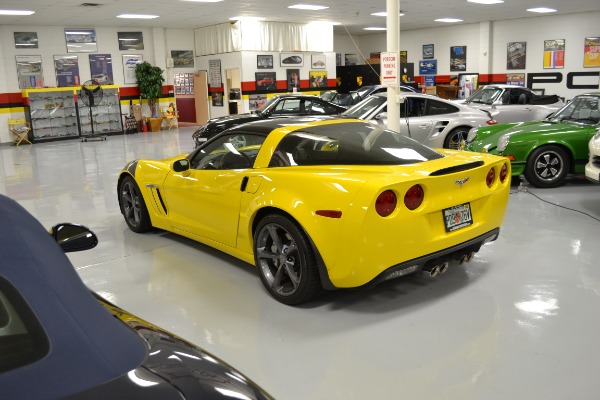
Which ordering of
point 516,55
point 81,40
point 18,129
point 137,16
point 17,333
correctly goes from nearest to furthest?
point 17,333, point 137,16, point 18,129, point 81,40, point 516,55

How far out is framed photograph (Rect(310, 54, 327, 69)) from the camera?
2155 cm

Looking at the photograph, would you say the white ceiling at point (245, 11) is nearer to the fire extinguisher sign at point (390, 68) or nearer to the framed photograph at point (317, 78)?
the framed photograph at point (317, 78)

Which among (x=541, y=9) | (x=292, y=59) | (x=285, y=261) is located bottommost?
(x=285, y=261)

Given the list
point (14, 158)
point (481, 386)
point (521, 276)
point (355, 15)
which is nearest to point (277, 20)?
point (355, 15)

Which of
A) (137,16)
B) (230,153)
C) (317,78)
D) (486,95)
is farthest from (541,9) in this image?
(230,153)

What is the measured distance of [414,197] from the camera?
3.64m

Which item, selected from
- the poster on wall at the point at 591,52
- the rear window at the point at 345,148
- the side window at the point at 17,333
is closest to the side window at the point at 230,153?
the rear window at the point at 345,148

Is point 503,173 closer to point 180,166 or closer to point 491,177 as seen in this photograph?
point 491,177

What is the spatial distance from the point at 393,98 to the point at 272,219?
4754mm

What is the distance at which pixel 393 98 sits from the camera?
26.8 feet

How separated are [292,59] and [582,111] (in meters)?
14.1

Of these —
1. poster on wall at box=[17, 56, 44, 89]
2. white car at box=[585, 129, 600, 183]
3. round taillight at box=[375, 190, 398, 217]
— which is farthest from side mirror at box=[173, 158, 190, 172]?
poster on wall at box=[17, 56, 44, 89]

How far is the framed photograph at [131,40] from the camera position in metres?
19.8

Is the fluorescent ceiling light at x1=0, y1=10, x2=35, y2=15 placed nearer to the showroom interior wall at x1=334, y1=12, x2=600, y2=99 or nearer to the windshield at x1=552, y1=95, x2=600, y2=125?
the windshield at x1=552, y1=95, x2=600, y2=125
